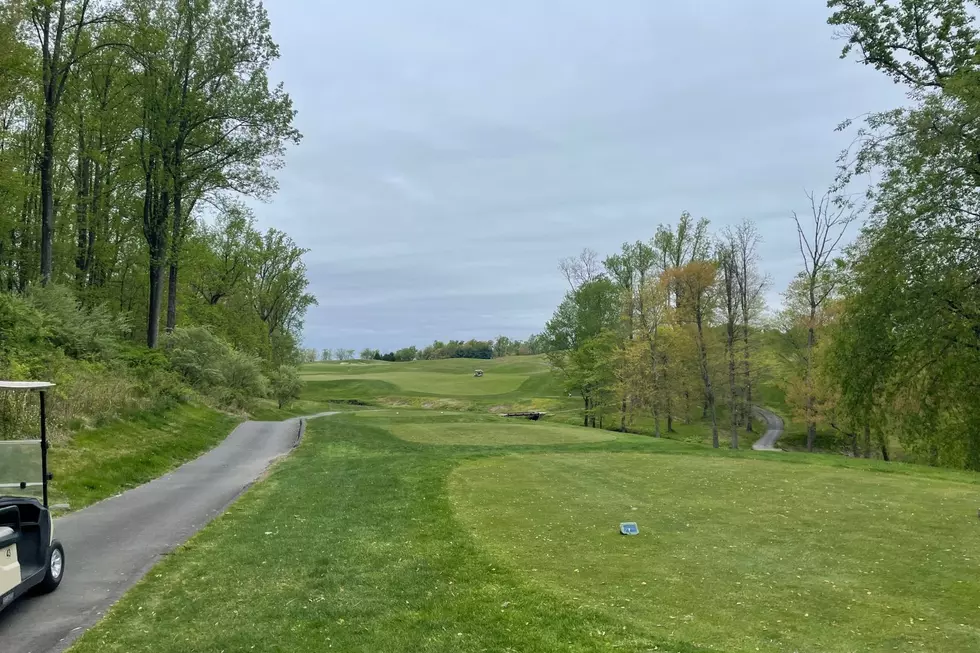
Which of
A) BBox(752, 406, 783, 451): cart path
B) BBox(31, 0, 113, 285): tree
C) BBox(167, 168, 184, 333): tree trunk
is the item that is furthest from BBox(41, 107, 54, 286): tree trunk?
BBox(752, 406, 783, 451): cart path

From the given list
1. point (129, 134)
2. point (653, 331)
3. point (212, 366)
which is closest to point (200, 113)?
point (129, 134)

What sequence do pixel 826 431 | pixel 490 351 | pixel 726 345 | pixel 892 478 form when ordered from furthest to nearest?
pixel 490 351, pixel 826 431, pixel 726 345, pixel 892 478

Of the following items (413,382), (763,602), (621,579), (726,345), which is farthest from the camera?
(413,382)

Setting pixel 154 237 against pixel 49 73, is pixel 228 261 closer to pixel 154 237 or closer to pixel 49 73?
pixel 154 237

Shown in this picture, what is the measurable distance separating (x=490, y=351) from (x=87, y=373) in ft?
461

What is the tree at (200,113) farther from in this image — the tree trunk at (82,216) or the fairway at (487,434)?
the fairway at (487,434)

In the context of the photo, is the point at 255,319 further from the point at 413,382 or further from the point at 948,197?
the point at 948,197

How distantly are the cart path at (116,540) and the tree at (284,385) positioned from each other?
100ft

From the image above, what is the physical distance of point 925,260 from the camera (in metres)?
16.6

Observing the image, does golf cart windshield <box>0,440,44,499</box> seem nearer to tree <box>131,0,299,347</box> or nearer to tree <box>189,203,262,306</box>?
tree <box>131,0,299,347</box>

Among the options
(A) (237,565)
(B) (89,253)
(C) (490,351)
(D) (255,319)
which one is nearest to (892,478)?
(A) (237,565)

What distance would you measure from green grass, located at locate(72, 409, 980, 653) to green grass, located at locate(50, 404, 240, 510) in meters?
3.09

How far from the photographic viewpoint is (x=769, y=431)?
168ft

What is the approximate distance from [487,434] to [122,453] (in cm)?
1464
